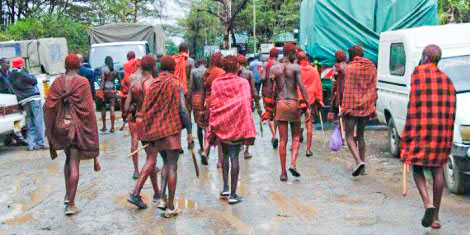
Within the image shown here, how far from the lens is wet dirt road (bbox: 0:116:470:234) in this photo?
264 inches

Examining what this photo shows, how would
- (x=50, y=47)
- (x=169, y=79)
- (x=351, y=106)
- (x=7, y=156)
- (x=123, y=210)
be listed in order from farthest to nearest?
(x=50, y=47)
(x=7, y=156)
(x=351, y=106)
(x=123, y=210)
(x=169, y=79)

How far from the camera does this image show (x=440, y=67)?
893cm

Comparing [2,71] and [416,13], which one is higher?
[416,13]

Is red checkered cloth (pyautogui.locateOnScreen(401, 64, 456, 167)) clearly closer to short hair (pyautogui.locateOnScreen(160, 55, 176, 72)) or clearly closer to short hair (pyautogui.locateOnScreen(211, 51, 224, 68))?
short hair (pyautogui.locateOnScreen(160, 55, 176, 72))

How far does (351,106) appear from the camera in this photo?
29.7 ft

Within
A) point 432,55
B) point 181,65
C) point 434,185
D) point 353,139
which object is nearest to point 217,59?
point 353,139

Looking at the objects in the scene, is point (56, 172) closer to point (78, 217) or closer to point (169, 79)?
point (78, 217)

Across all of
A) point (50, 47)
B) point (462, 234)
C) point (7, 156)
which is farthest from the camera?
point (50, 47)

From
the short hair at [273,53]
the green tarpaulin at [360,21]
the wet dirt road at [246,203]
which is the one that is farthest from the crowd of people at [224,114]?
the green tarpaulin at [360,21]

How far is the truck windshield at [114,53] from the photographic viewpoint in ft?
71.3

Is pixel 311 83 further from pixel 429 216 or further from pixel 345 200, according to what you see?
pixel 429 216

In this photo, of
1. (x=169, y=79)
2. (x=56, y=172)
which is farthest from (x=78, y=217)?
(x=56, y=172)

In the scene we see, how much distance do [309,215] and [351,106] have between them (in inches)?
94.5

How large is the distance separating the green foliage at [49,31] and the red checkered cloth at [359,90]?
1668 centimetres
